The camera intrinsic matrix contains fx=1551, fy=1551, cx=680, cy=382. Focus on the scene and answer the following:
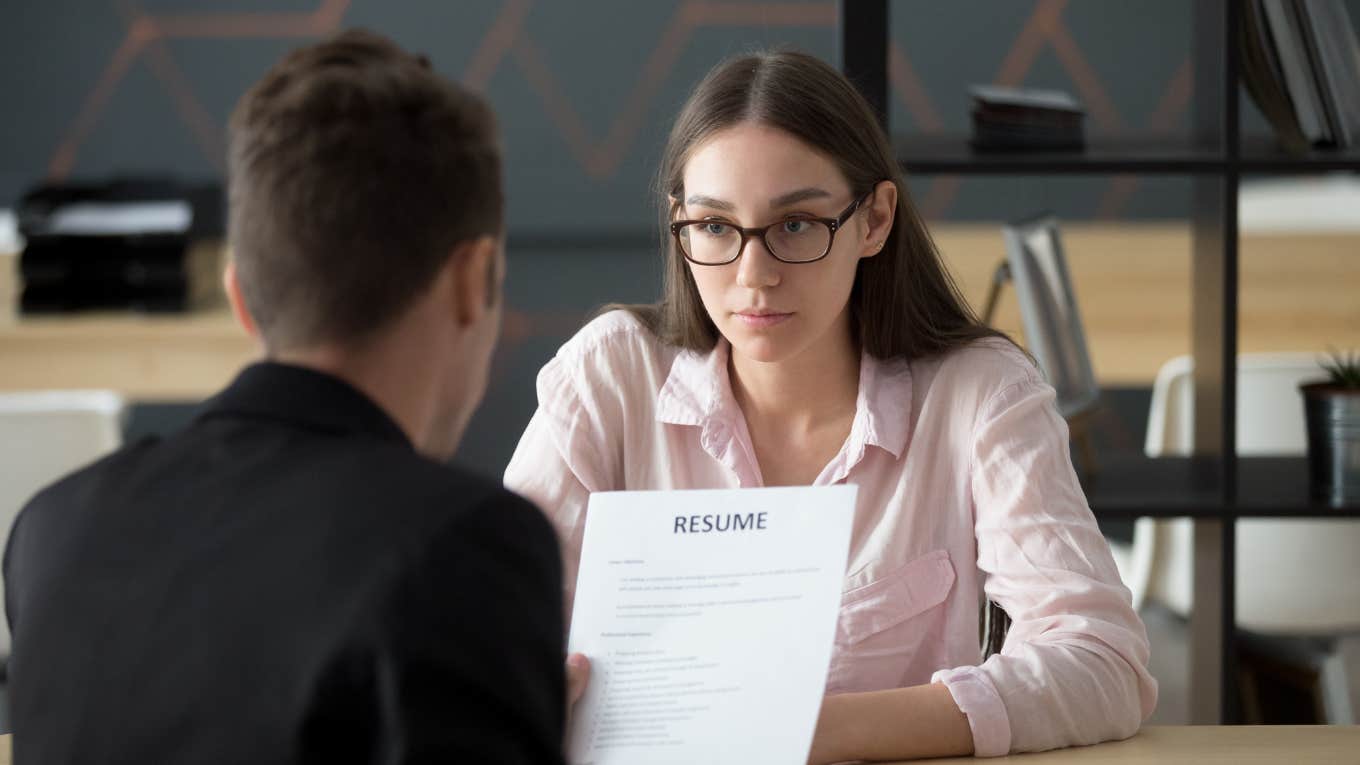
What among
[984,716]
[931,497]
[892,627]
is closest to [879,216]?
[931,497]

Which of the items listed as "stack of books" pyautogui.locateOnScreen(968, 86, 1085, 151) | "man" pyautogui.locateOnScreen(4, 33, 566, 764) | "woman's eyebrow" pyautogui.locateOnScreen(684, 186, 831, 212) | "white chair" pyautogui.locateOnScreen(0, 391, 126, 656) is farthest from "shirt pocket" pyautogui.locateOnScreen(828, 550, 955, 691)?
"white chair" pyautogui.locateOnScreen(0, 391, 126, 656)

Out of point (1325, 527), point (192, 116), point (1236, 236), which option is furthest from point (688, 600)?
point (192, 116)

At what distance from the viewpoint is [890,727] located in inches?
51.2

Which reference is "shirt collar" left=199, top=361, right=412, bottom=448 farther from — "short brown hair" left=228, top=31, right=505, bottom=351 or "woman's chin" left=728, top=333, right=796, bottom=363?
"woman's chin" left=728, top=333, right=796, bottom=363

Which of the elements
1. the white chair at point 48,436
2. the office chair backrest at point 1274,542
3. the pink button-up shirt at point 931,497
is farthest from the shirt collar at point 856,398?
the white chair at point 48,436

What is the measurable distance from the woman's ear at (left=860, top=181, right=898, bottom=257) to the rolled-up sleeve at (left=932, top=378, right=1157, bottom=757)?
0.21m

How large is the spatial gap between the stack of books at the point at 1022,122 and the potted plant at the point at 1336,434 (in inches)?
19.5

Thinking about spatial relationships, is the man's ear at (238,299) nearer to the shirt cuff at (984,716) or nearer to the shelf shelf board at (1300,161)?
the shirt cuff at (984,716)

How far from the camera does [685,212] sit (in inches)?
63.0

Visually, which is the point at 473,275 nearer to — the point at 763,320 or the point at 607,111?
the point at 763,320

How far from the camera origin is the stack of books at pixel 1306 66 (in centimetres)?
213

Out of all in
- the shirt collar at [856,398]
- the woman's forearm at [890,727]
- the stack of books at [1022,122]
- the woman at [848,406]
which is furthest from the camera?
the stack of books at [1022,122]

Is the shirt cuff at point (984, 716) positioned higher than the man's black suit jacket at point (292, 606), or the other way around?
the man's black suit jacket at point (292, 606)

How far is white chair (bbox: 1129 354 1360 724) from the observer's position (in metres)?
2.55
